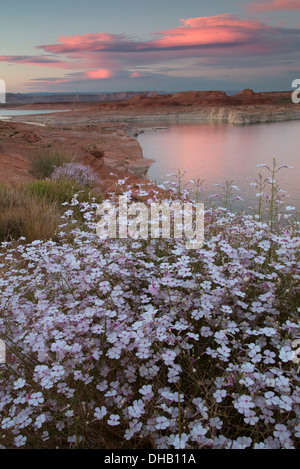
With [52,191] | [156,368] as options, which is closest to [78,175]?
[52,191]

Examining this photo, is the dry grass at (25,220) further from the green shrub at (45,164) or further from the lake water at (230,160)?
the lake water at (230,160)

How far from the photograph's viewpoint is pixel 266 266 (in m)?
3.24

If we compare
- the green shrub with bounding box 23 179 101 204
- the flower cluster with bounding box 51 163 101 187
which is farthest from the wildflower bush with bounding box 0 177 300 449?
the flower cluster with bounding box 51 163 101 187

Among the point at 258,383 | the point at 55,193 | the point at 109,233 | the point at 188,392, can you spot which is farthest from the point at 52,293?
the point at 55,193

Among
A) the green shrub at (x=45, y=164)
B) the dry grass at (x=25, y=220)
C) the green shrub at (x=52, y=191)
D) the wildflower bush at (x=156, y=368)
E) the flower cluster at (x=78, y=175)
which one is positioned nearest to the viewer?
the wildflower bush at (x=156, y=368)

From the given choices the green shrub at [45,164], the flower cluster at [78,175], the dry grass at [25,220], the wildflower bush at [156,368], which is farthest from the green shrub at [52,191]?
the wildflower bush at [156,368]

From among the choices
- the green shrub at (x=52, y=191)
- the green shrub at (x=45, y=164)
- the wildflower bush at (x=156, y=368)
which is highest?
the green shrub at (x=45, y=164)

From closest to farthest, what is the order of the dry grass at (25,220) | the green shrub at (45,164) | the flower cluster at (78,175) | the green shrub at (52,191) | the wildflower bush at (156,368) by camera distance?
the wildflower bush at (156,368), the dry grass at (25,220), the green shrub at (52,191), the flower cluster at (78,175), the green shrub at (45,164)

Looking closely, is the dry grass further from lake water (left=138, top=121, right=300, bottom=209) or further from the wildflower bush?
lake water (left=138, top=121, right=300, bottom=209)

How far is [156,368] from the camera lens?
2268mm

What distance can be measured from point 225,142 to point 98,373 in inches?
1137

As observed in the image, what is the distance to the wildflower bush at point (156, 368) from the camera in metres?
1.99

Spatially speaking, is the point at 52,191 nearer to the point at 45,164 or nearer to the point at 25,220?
the point at 25,220
